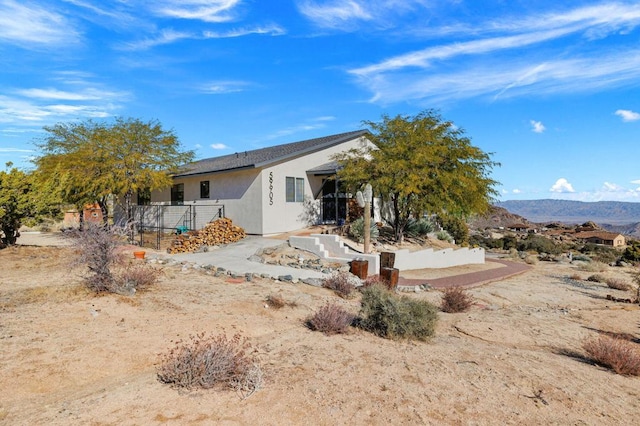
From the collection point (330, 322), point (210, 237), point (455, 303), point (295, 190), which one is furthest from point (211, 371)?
point (295, 190)

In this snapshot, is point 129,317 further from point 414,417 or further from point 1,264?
point 1,264

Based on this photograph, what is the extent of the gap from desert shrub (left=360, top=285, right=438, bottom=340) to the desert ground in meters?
0.27

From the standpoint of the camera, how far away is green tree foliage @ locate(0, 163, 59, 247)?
15664mm

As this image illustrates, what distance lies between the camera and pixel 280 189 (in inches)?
817

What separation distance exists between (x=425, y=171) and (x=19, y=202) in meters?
17.3

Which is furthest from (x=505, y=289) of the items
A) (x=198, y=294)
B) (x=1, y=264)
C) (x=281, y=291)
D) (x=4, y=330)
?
(x=1, y=264)

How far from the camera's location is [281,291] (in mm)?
10414

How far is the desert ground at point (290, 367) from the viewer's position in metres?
4.23

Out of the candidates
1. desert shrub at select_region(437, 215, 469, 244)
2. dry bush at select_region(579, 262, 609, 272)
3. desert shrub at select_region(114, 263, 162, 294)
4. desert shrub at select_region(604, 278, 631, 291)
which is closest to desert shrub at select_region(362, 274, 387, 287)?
desert shrub at select_region(114, 263, 162, 294)

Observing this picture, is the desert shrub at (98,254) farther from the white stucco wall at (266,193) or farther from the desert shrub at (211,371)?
the white stucco wall at (266,193)

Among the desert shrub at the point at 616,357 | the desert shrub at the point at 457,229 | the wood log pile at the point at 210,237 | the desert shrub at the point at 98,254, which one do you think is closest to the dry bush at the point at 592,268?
the desert shrub at the point at 457,229

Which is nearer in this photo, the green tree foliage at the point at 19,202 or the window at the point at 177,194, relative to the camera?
the green tree foliage at the point at 19,202

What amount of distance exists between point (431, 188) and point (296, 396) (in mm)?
15279

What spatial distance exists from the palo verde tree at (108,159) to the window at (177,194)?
134 cm
